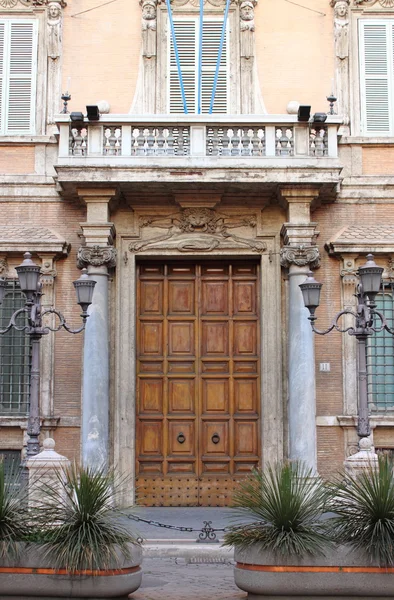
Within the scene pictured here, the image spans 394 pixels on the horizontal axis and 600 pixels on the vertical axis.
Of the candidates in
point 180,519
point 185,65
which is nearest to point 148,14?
point 185,65

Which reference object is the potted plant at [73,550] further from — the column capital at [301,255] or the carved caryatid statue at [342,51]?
the carved caryatid statue at [342,51]

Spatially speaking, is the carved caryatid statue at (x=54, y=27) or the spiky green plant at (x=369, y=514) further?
the carved caryatid statue at (x=54, y=27)

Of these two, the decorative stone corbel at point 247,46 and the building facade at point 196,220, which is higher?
the decorative stone corbel at point 247,46

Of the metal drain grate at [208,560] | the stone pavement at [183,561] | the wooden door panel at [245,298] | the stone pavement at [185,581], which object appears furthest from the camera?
the wooden door panel at [245,298]

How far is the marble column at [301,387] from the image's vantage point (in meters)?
14.9

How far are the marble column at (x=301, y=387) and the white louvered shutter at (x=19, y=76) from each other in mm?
6030

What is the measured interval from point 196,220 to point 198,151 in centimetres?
127

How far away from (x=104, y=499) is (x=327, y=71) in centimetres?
1098

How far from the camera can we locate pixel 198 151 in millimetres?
15477

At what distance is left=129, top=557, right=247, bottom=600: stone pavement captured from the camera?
9.28 metres

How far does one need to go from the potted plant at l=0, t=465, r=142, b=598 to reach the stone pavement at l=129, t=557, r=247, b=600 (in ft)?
2.78

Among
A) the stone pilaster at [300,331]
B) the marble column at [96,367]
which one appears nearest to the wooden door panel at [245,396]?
the stone pilaster at [300,331]

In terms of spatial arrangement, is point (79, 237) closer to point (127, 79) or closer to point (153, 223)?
point (153, 223)

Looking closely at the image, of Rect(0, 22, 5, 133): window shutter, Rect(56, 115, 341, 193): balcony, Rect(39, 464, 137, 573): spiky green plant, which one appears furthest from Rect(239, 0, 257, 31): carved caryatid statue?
Rect(39, 464, 137, 573): spiky green plant
